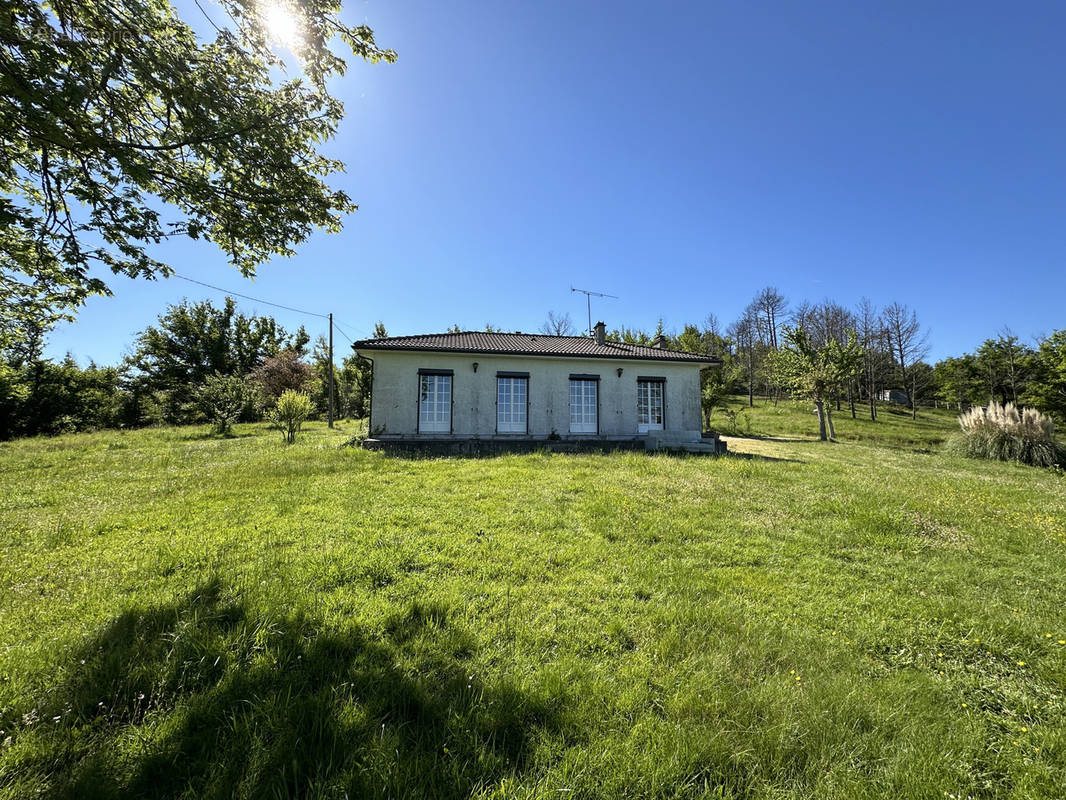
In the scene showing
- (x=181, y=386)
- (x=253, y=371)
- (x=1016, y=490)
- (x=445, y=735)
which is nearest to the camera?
(x=445, y=735)

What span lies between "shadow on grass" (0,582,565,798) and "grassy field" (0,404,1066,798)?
0.01 m

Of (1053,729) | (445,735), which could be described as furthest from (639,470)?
(445,735)

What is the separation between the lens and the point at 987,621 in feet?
10.5

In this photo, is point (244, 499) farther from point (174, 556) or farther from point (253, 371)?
point (253, 371)

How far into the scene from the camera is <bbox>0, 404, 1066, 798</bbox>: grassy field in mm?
1767

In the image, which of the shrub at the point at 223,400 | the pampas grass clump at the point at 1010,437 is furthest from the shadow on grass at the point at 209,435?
the pampas grass clump at the point at 1010,437

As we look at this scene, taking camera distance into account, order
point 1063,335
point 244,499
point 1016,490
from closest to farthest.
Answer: point 244,499, point 1016,490, point 1063,335

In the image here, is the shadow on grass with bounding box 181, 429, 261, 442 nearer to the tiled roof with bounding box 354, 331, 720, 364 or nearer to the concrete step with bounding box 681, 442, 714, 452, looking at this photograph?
the tiled roof with bounding box 354, 331, 720, 364

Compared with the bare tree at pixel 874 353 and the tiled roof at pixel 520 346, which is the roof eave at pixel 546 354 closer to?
the tiled roof at pixel 520 346

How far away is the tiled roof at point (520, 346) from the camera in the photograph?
488 inches

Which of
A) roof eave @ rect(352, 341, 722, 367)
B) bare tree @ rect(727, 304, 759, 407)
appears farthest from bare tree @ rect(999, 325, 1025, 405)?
roof eave @ rect(352, 341, 722, 367)

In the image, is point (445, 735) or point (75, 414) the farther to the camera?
point (75, 414)

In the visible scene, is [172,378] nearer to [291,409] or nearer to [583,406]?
[291,409]

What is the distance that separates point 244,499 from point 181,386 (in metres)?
25.5
